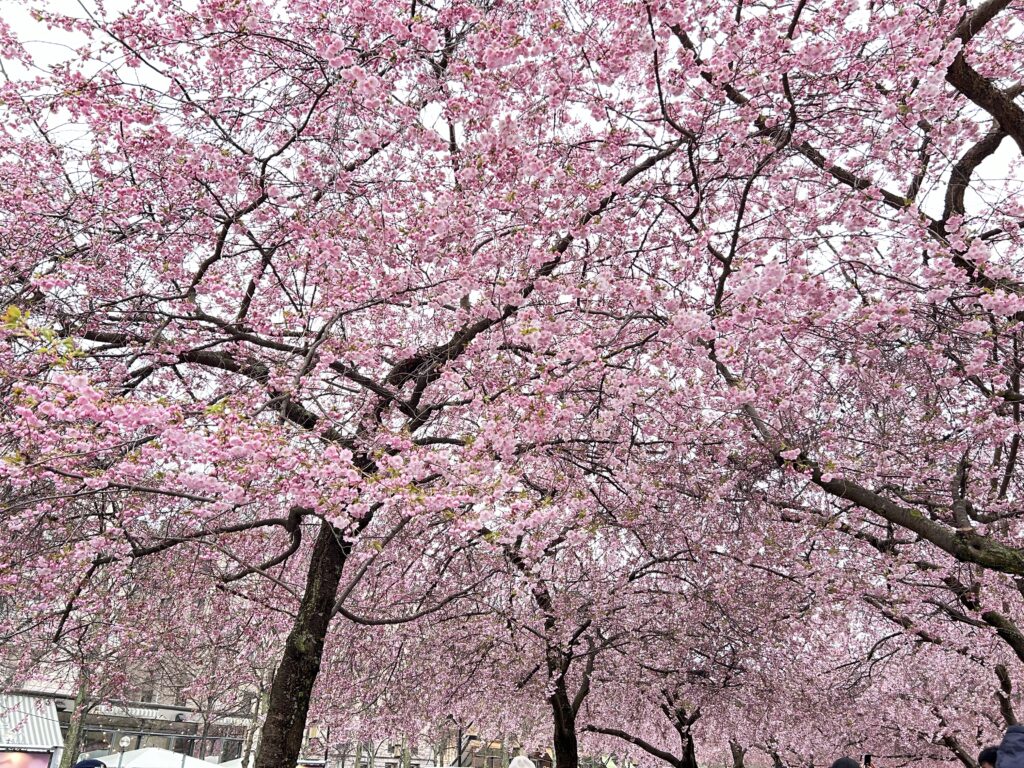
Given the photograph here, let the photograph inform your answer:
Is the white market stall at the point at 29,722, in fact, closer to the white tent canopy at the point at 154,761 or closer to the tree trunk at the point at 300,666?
the white tent canopy at the point at 154,761

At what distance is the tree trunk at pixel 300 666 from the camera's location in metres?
6.75

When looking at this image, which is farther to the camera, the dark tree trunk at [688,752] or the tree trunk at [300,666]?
the dark tree trunk at [688,752]

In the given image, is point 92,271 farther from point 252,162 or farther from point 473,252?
point 473,252

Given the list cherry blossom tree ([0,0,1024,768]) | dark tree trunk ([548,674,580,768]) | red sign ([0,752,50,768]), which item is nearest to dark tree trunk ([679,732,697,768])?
dark tree trunk ([548,674,580,768])

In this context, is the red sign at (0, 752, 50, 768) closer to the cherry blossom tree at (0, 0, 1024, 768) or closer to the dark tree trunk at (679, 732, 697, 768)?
the cherry blossom tree at (0, 0, 1024, 768)

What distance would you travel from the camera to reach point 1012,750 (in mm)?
3654

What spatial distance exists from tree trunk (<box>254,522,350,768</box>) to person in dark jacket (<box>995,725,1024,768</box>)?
511 cm

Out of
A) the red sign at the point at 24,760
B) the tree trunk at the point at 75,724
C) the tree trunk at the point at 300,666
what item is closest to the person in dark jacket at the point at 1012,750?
the tree trunk at the point at 300,666

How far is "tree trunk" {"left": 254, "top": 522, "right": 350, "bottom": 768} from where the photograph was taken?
675 cm

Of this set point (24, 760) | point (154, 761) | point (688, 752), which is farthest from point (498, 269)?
point (154, 761)

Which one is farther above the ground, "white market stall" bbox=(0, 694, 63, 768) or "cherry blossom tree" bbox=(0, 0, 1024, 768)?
"cherry blossom tree" bbox=(0, 0, 1024, 768)

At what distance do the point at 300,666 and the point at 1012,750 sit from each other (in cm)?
596

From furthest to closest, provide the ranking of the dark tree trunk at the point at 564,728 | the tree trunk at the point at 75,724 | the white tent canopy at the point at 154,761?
the tree trunk at the point at 75,724, the white tent canopy at the point at 154,761, the dark tree trunk at the point at 564,728

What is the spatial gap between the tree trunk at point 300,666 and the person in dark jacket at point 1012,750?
5115 millimetres
